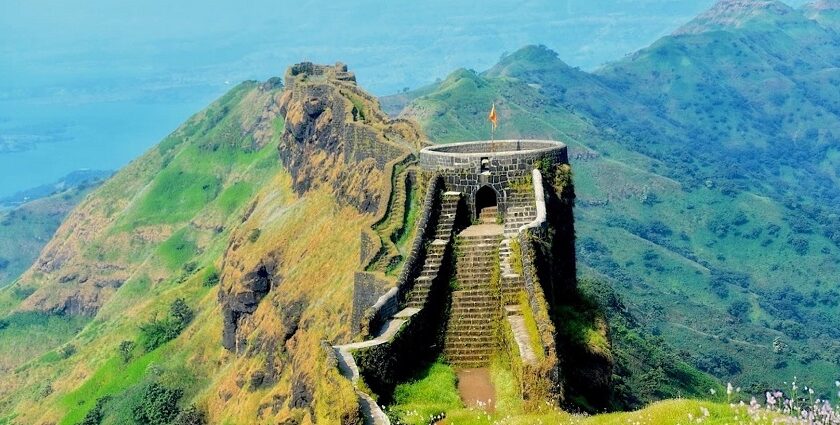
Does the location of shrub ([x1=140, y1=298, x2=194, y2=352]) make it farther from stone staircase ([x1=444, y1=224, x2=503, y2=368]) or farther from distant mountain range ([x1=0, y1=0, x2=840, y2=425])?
stone staircase ([x1=444, y1=224, x2=503, y2=368])

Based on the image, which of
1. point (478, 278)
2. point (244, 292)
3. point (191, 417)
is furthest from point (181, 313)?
point (478, 278)

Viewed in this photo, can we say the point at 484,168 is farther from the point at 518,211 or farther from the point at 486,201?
the point at 518,211

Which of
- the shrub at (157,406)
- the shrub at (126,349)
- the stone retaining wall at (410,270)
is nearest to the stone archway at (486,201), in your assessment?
the stone retaining wall at (410,270)

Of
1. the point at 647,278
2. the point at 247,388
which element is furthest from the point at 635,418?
the point at 647,278

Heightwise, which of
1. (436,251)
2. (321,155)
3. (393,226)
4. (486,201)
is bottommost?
(321,155)

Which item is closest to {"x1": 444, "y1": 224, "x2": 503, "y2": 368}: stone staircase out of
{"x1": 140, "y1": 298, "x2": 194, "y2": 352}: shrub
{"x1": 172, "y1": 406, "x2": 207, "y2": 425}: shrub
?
{"x1": 172, "y1": 406, "x2": 207, "y2": 425}: shrub

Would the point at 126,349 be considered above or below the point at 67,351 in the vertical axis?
above

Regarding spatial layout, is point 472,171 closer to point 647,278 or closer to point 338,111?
point 338,111
